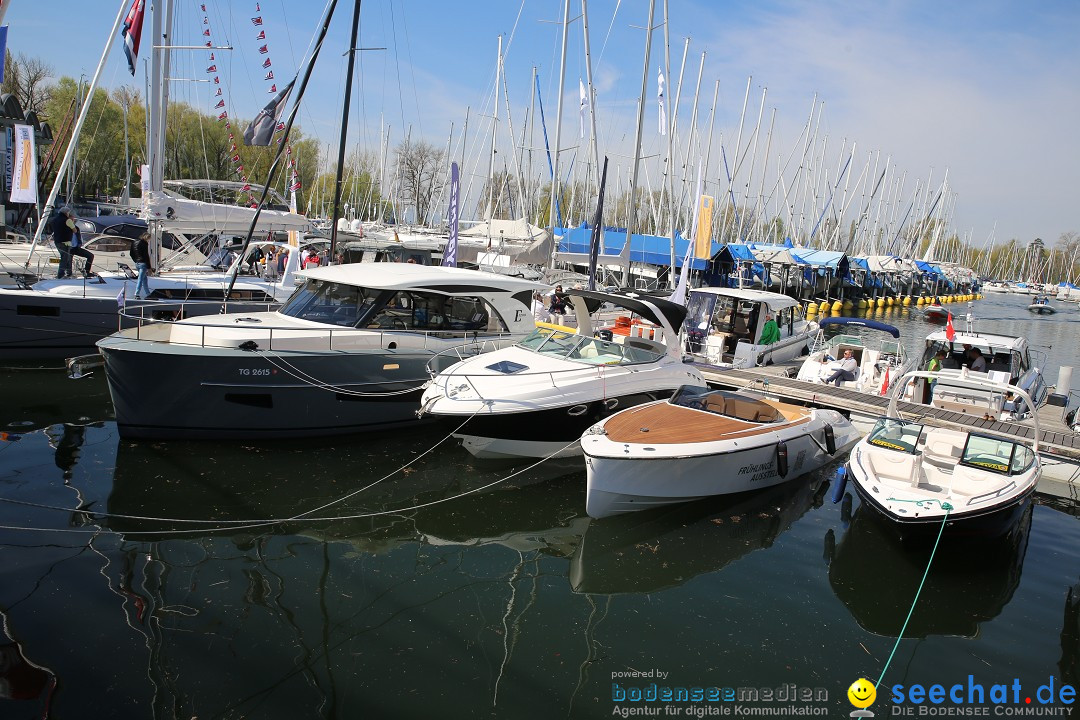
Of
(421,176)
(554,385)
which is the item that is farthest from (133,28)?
(421,176)

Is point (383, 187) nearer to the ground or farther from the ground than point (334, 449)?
A: farther from the ground

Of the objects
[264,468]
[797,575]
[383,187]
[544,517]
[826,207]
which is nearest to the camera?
[797,575]

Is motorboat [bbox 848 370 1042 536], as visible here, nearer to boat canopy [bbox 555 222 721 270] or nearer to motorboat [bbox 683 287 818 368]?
motorboat [bbox 683 287 818 368]

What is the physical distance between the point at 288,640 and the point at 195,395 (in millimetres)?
5725

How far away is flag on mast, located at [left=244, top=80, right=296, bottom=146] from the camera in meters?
14.3

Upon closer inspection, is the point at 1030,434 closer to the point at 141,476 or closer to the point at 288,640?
the point at 288,640

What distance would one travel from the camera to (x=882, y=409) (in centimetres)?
1273

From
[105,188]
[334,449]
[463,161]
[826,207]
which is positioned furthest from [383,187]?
[334,449]

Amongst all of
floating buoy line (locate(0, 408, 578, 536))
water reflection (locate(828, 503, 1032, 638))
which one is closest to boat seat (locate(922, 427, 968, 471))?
water reflection (locate(828, 503, 1032, 638))

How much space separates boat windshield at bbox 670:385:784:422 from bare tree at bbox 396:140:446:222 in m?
54.6

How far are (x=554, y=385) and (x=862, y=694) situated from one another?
5.94 metres

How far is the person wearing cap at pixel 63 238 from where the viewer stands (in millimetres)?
17281

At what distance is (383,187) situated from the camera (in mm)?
51875

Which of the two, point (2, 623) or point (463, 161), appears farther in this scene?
point (463, 161)
